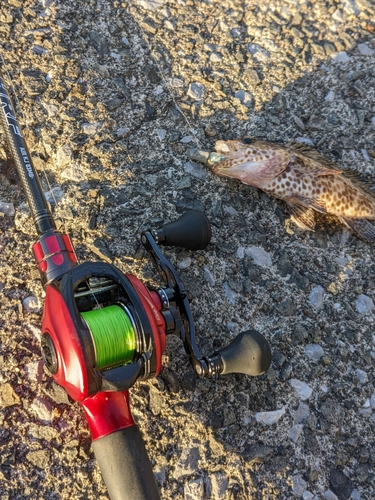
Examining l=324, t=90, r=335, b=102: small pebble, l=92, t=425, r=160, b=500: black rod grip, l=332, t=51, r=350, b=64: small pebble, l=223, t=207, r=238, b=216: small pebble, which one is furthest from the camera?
l=332, t=51, r=350, b=64: small pebble

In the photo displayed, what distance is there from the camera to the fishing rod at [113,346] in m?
1.96

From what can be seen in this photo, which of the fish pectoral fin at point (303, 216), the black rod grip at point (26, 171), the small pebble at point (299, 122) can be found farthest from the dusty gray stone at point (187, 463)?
the small pebble at point (299, 122)

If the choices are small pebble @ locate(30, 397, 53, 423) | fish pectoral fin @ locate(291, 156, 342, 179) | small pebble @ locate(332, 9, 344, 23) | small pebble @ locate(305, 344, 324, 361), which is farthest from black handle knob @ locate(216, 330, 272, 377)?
small pebble @ locate(332, 9, 344, 23)

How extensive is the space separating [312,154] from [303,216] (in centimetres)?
55

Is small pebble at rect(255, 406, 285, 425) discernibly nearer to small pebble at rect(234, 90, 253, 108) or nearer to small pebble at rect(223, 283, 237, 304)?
small pebble at rect(223, 283, 237, 304)

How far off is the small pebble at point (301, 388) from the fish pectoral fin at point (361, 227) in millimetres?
1235

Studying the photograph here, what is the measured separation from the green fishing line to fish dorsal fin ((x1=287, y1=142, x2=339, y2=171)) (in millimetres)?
2163

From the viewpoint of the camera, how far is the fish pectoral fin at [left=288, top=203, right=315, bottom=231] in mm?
3406

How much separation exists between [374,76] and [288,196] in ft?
4.93

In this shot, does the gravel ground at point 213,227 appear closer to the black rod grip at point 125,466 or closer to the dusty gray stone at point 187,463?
the dusty gray stone at point 187,463

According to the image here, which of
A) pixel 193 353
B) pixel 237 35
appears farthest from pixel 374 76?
pixel 193 353

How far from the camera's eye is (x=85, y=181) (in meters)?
3.26

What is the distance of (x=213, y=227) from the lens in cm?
330

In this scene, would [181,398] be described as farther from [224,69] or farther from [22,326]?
[224,69]
